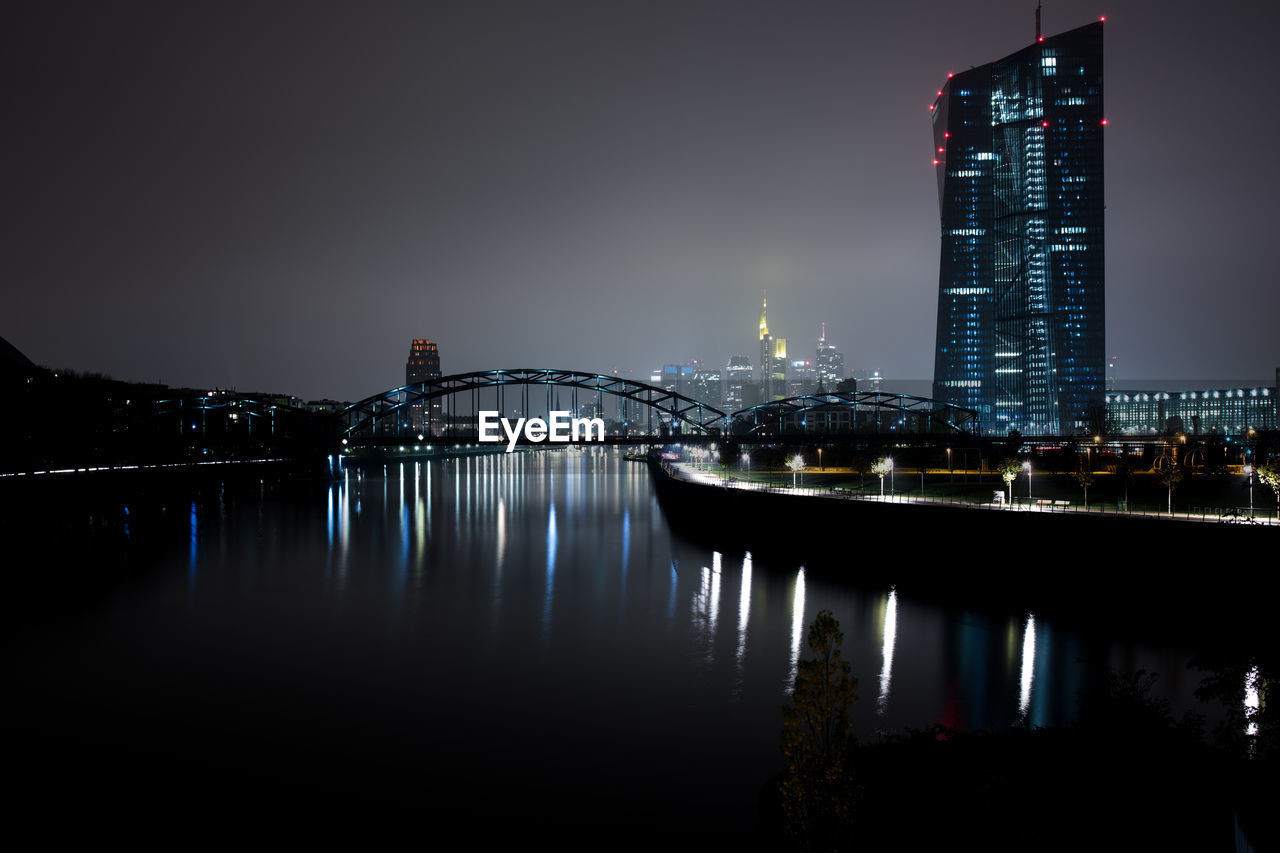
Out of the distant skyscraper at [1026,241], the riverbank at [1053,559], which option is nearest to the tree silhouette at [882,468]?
the riverbank at [1053,559]

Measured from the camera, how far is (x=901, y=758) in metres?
11.4

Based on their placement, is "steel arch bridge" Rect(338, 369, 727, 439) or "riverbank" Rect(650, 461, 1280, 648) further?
"steel arch bridge" Rect(338, 369, 727, 439)

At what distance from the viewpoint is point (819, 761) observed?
26.3 ft

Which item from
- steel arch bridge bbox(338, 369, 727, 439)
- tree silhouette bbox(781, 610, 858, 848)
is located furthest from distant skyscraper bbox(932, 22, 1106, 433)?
tree silhouette bbox(781, 610, 858, 848)

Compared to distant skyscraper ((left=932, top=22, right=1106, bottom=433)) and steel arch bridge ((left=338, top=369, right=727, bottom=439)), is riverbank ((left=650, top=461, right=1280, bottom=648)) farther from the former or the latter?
distant skyscraper ((left=932, top=22, right=1106, bottom=433))

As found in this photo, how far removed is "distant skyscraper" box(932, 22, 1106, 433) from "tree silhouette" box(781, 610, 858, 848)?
4867 inches

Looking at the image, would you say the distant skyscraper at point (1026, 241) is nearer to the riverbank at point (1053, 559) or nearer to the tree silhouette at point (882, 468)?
the tree silhouette at point (882, 468)

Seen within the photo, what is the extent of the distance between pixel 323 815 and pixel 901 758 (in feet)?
29.4

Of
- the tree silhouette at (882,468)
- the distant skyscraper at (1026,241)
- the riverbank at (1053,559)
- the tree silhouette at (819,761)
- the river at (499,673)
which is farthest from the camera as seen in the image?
the distant skyscraper at (1026,241)

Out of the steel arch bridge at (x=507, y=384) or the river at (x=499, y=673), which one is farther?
the steel arch bridge at (x=507, y=384)

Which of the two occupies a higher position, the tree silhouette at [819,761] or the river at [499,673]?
the tree silhouette at [819,761]

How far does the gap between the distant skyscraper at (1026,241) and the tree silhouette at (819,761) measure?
124 metres

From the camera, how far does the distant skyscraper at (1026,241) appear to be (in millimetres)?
118875

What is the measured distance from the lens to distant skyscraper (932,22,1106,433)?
11888cm
